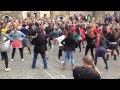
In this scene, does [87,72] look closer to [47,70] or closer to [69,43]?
[69,43]

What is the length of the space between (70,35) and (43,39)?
104 cm

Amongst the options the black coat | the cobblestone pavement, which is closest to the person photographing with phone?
the cobblestone pavement

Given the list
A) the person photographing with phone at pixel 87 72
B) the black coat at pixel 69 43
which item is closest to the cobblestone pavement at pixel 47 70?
the black coat at pixel 69 43

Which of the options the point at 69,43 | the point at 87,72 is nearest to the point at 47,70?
the point at 69,43

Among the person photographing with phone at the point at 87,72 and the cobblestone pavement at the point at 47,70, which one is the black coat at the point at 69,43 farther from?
the person photographing with phone at the point at 87,72

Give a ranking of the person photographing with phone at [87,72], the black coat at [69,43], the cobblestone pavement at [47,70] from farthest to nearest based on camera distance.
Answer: the black coat at [69,43], the cobblestone pavement at [47,70], the person photographing with phone at [87,72]

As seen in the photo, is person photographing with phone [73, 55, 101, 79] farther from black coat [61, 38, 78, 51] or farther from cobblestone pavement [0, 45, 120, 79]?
black coat [61, 38, 78, 51]
